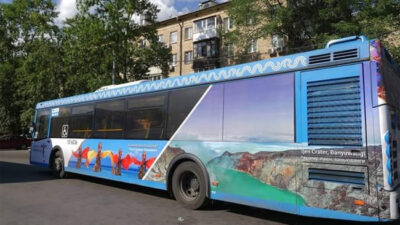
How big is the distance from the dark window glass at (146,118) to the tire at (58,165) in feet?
14.1

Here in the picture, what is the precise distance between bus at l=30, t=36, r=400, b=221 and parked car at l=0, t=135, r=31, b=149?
1268 inches

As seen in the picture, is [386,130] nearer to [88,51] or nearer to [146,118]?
[146,118]

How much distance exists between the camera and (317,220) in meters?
6.46

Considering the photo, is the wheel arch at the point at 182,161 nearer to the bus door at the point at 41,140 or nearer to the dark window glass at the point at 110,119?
the dark window glass at the point at 110,119

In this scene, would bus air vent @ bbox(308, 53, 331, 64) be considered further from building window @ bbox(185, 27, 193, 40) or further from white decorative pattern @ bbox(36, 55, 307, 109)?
building window @ bbox(185, 27, 193, 40)

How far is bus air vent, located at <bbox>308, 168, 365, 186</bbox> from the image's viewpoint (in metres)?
4.88

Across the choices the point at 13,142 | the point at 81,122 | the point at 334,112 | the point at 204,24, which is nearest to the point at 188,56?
the point at 204,24

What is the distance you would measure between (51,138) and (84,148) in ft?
9.01

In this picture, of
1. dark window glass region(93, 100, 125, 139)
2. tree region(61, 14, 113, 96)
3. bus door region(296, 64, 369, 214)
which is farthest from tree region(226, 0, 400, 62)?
bus door region(296, 64, 369, 214)

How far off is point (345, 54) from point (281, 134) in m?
1.59

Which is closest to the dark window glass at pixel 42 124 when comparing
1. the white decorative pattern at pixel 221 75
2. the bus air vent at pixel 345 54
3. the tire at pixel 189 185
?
the white decorative pattern at pixel 221 75

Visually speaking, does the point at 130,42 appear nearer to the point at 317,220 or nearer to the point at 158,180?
the point at 158,180

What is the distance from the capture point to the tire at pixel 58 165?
39.7ft

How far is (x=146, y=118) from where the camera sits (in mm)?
8578
